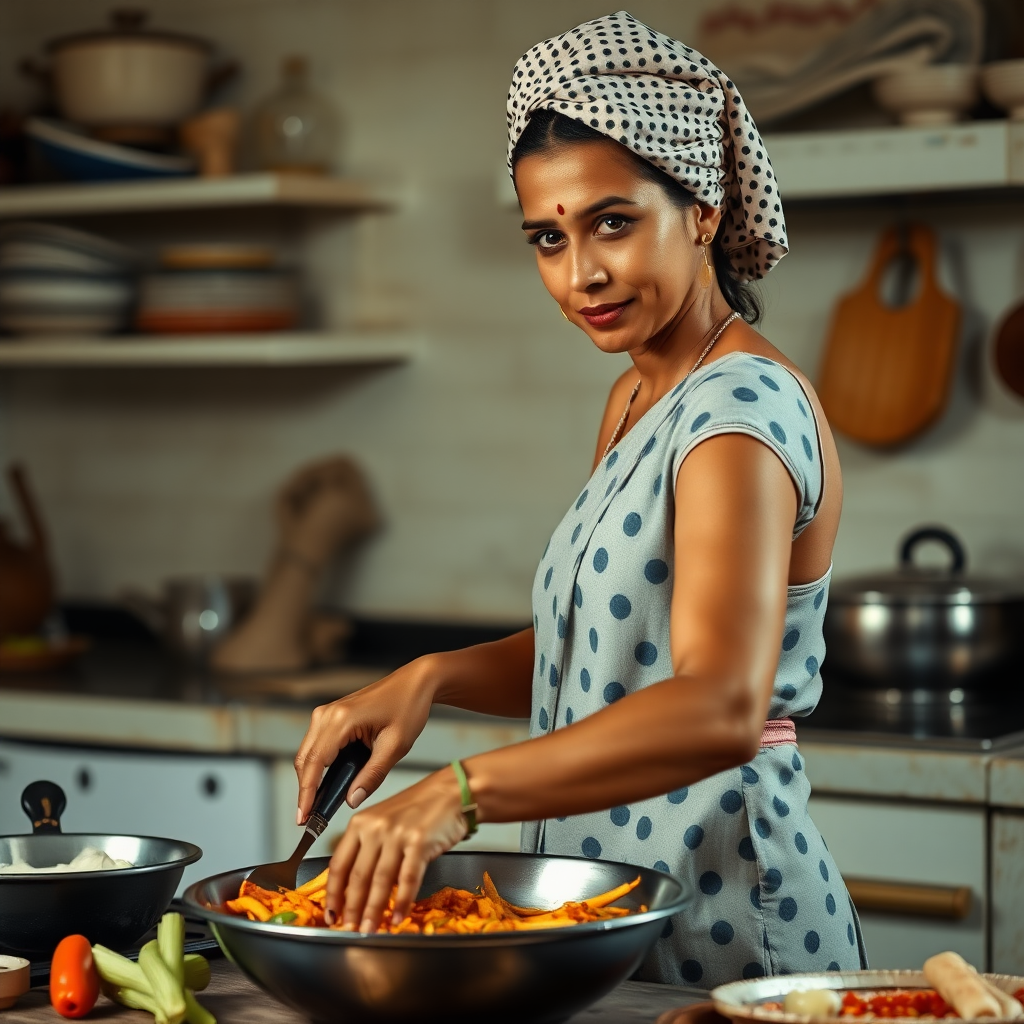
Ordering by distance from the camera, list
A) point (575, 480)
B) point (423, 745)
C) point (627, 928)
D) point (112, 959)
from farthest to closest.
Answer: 1. point (575, 480)
2. point (423, 745)
3. point (112, 959)
4. point (627, 928)

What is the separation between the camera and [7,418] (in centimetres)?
375

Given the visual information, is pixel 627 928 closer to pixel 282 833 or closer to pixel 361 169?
pixel 282 833

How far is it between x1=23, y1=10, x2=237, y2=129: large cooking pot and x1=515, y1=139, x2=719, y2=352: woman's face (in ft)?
6.68

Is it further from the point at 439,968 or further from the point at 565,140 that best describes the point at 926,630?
the point at 439,968

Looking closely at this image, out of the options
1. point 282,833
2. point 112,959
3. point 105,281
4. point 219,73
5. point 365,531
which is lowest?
point 282,833

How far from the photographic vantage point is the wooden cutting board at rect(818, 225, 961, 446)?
276 cm

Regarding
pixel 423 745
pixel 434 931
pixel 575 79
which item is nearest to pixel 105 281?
pixel 423 745

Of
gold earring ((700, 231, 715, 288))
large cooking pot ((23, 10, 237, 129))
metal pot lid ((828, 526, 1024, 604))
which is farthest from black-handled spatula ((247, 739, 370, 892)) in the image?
large cooking pot ((23, 10, 237, 129))

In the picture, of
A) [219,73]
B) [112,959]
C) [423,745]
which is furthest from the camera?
[219,73]

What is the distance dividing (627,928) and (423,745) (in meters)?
1.54

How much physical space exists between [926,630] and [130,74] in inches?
71.9

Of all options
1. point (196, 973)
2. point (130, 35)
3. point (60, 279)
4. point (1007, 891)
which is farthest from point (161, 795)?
point (196, 973)

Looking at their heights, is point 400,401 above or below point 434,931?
above

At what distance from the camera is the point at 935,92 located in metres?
2.59
